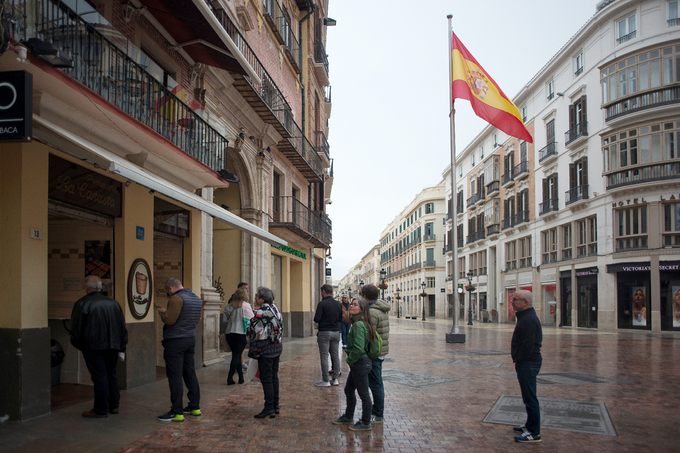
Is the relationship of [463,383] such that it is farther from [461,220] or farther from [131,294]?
[461,220]

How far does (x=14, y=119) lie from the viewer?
4.61 meters

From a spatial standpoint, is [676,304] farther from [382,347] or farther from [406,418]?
[382,347]

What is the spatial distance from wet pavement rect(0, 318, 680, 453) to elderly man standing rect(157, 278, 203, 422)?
208 mm

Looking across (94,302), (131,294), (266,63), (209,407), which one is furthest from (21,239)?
(266,63)

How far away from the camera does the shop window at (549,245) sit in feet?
117

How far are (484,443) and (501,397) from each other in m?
2.74

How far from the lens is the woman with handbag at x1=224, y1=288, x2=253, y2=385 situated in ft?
30.0

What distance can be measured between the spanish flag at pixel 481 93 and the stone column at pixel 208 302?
9.48m

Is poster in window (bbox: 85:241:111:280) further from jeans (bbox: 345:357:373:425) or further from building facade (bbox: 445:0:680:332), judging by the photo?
building facade (bbox: 445:0:680:332)

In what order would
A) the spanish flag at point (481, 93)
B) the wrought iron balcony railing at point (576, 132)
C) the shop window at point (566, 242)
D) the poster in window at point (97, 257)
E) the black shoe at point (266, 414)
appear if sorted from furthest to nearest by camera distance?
the shop window at point (566, 242) < the wrought iron balcony railing at point (576, 132) < the spanish flag at point (481, 93) < the poster in window at point (97, 257) < the black shoe at point (266, 414)

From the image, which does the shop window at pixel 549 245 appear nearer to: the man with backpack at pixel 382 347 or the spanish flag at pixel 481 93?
the spanish flag at pixel 481 93

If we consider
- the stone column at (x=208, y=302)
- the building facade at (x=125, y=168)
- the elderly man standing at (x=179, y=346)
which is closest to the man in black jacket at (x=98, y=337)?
the building facade at (x=125, y=168)

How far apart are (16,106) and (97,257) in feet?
14.5

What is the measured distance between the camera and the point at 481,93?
17.9 metres
